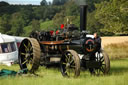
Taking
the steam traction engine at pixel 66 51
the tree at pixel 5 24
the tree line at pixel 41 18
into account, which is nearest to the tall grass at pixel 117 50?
the steam traction engine at pixel 66 51

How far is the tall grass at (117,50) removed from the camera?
69.6 feet

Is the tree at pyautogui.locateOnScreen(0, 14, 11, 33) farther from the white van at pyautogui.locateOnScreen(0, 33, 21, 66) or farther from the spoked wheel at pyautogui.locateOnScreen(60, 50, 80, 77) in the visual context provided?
the spoked wheel at pyautogui.locateOnScreen(60, 50, 80, 77)

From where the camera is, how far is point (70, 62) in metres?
9.57

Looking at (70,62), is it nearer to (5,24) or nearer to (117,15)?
(117,15)

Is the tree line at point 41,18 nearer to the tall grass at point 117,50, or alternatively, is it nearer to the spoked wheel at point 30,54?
the tall grass at point 117,50

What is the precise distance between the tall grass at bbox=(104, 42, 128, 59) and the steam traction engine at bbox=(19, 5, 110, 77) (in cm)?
968

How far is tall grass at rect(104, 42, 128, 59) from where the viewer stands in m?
21.2

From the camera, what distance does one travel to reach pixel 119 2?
96.1 feet

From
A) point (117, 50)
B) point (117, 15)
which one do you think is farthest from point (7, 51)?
point (117, 15)

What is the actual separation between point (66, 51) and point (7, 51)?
8.50m

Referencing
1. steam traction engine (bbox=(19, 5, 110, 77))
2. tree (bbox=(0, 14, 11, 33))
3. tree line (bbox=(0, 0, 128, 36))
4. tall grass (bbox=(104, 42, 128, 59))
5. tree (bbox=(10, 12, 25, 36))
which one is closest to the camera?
steam traction engine (bbox=(19, 5, 110, 77))

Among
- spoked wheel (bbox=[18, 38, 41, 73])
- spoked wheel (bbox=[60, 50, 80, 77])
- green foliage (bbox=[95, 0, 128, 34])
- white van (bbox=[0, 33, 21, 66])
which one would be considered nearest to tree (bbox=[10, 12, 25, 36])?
green foliage (bbox=[95, 0, 128, 34])

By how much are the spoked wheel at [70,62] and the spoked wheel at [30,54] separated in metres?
1.02

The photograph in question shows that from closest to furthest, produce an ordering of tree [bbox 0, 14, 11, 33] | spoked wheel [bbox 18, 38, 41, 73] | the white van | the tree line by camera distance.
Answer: spoked wheel [bbox 18, 38, 41, 73]
the white van
the tree line
tree [bbox 0, 14, 11, 33]
